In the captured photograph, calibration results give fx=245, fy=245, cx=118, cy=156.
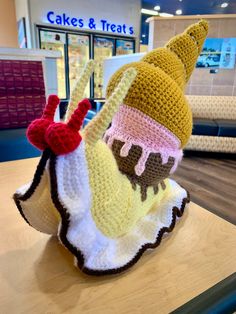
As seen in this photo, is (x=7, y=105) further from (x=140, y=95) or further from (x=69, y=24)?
(x=69, y=24)

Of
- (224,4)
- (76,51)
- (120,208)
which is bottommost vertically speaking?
(120,208)

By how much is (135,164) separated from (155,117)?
9cm

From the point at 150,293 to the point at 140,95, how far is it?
1.04 ft

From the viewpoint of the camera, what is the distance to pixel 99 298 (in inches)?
14.7

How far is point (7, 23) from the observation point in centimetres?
510

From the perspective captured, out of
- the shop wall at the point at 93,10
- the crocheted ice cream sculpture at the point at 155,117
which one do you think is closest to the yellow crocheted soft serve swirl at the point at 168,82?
the crocheted ice cream sculpture at the point at 155,117

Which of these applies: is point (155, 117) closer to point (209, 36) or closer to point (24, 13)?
point (209, 36)

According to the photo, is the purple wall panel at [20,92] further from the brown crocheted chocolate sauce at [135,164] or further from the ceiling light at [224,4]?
the ceiling light at [224,4]

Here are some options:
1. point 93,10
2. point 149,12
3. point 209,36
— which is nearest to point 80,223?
point 209,36

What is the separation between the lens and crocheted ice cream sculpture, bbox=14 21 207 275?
0.31 meters

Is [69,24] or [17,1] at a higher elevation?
[17,1]

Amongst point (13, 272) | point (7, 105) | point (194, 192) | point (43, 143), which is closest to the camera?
point (43, 143)

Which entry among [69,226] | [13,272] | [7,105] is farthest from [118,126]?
[7,105]

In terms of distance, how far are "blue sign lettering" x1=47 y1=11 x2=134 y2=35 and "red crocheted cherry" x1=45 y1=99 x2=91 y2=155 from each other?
5.52 m
